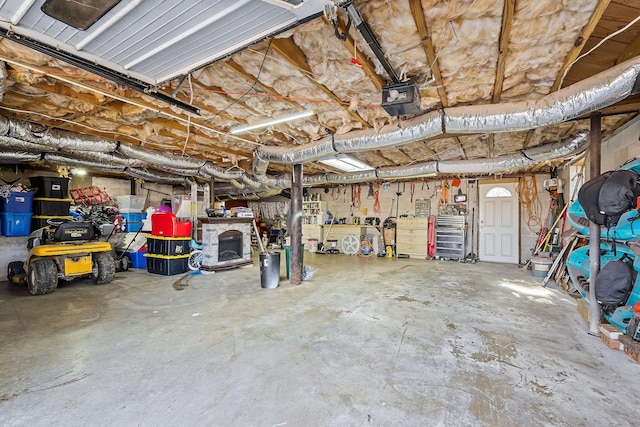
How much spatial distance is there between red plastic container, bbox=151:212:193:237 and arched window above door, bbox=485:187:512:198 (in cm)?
831

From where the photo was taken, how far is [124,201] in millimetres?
7141

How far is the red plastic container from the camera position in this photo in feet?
19.1

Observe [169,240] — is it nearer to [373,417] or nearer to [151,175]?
[151,175]

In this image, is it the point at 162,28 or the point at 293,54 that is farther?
the point at 293,54

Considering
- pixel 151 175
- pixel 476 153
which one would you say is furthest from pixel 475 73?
pixel 151 175

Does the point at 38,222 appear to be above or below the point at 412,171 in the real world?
below

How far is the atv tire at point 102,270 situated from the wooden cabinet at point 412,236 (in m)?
7.44

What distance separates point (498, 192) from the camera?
8.36 metres

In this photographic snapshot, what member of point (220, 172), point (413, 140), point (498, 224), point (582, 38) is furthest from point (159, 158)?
point (498, 224)

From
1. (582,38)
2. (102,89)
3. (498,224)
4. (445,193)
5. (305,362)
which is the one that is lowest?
(305,362)

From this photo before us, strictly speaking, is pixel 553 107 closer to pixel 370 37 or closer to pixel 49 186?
pixel 370 37

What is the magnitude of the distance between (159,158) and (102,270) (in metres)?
2.28

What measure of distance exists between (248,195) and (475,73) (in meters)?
9.25

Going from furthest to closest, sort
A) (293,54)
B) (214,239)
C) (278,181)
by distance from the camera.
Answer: (278,181), (214,239), (293,54)
